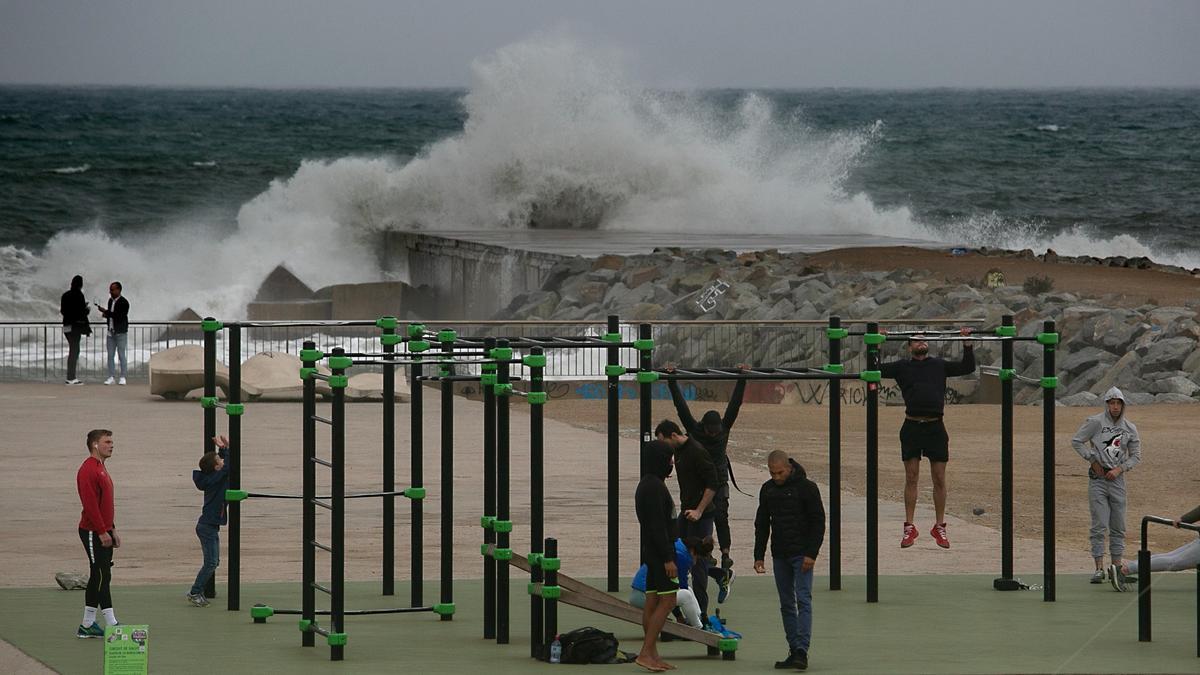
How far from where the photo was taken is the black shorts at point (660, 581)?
11.6 metres

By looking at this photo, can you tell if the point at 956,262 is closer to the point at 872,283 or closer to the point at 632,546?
the point at 872,283

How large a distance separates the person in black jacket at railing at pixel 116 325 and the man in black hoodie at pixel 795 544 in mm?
19264

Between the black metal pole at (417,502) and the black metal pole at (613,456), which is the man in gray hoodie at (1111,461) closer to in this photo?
the black metal pole at (613,456)

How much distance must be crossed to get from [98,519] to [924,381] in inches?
263

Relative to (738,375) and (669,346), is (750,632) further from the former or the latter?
(669,346)

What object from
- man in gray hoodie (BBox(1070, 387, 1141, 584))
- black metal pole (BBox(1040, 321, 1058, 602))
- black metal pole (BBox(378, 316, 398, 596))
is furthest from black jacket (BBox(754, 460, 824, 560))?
man in gray hoodie (BBox(1070, 387, 1141, 584))

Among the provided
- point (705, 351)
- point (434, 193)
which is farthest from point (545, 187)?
point (705, 351)

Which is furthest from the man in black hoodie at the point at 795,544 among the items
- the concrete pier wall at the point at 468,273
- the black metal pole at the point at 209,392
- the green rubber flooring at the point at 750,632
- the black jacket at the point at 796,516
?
the concrete pier wall at the point at 468,273

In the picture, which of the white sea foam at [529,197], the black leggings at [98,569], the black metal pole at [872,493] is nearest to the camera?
the black leggings at [98,569]

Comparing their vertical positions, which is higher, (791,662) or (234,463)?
(234,463)

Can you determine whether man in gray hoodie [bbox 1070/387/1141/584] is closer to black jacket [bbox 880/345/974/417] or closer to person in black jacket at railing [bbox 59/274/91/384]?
black jacket [bbox 880/345/974/417]

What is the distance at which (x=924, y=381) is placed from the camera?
15.4 metres

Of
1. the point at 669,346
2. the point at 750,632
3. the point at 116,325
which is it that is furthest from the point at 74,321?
the point at 750,632

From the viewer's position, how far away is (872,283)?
35.4m
